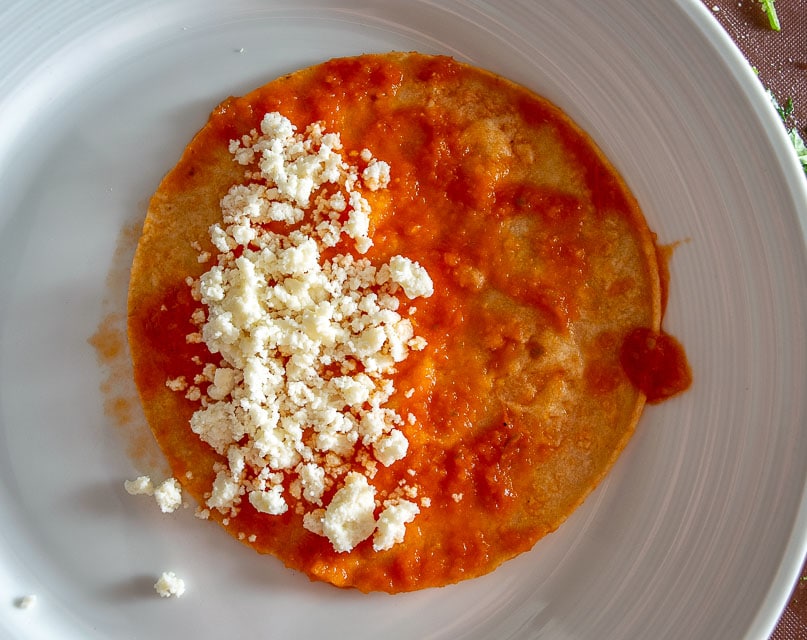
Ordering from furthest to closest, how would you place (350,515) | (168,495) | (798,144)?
1. (798,144)
2. (168,495)
3. (350,515)

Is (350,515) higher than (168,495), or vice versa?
(350,515)

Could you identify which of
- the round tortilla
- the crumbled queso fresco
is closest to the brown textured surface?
the round tortilla

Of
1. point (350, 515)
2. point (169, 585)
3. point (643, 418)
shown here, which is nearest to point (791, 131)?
point (643, 418)

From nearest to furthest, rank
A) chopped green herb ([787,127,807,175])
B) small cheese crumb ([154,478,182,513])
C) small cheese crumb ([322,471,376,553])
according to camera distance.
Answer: small cheese crumb ([322,471,376,553]) → small cheese crumb ([154,478,182,513]) → chopped green herb ([787,127,807,175])

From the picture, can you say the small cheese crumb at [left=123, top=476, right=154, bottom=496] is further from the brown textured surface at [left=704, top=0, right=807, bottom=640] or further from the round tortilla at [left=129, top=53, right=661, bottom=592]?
the brown textured surface at [left=704, top=0, right=807, bottom=640]

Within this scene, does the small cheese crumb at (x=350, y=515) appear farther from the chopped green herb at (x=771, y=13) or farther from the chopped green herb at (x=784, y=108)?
the chopped green herb at (x=771, y=13)

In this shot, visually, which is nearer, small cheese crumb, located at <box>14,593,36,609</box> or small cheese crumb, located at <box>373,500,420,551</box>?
small cheese crumb, located at <box>373,500,420,551</box>

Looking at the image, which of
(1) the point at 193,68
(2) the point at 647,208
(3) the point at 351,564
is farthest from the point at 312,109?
(3) the point at 351,564

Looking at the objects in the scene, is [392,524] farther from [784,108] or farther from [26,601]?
[784,108]
